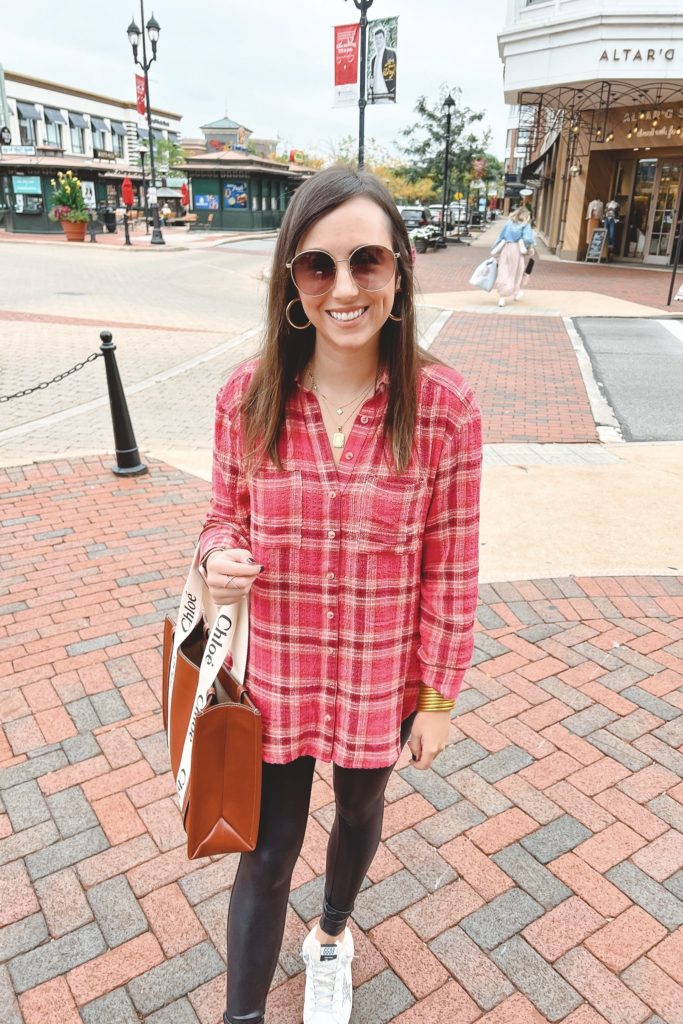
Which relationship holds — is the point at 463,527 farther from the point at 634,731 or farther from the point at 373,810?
the point at 634,731

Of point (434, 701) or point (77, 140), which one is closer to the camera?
point (434, 701)

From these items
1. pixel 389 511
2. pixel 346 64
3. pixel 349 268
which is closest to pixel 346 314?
pixel 349 268

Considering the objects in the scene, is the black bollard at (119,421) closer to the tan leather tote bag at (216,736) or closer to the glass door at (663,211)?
the tan leather tote bag at (216,736)

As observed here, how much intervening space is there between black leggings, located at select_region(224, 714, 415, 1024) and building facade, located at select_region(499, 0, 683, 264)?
54.6 feet

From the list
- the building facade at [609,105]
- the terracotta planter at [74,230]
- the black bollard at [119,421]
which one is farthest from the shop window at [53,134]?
the black bollard at [119,421]

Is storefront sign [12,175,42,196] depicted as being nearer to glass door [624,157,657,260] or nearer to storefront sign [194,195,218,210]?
A: storefront sign [194,195,218,210]

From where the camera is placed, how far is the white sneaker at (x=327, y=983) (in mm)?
1956

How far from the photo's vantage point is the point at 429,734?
177cm

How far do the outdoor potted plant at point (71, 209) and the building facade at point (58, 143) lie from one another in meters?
3.59

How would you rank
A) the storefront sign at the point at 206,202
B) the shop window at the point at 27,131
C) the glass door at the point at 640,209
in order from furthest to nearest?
the shop window at the point at 27,131, the storefront sign at the point at 206,202, the glass door at the point at 640,209

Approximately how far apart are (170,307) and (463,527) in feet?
48.5

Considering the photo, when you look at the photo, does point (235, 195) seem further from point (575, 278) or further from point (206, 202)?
point (575, 278)

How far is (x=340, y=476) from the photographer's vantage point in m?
1.61

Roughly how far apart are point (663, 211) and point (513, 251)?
432 inches
